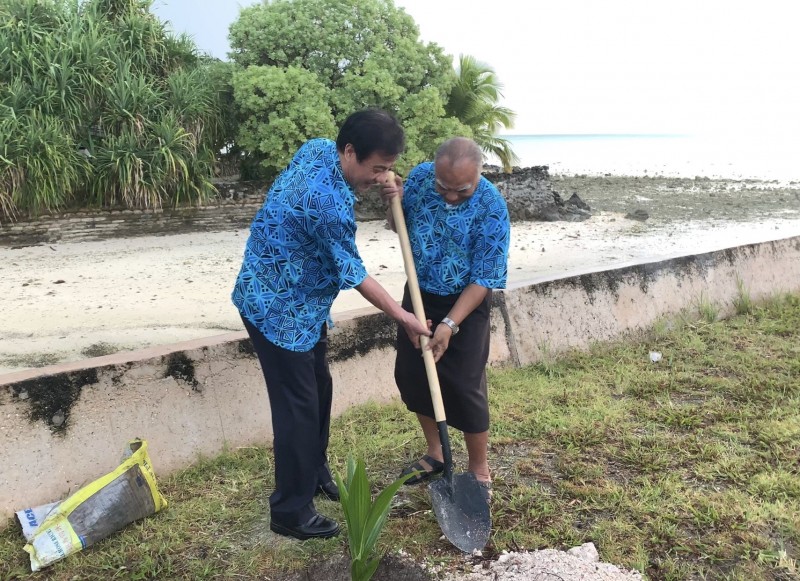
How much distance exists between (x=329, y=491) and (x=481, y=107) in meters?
11.4

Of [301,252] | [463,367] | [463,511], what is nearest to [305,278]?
[301,252]

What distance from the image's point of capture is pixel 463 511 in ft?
9.24

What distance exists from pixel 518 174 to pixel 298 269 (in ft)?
37.2

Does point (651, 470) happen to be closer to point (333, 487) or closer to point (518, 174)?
point (333, 487)

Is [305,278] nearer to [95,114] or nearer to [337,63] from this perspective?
[95,114]

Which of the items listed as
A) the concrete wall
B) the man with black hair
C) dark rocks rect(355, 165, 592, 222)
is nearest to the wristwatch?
the man with black hair

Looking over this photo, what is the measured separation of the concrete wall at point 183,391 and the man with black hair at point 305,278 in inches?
33.7

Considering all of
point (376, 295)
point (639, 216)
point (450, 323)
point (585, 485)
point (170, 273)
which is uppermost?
point (376, 295)

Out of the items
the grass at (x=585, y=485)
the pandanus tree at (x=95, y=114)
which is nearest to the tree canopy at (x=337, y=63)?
the pandanus tree at (x=95, y=114)

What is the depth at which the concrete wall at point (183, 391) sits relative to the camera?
2.99m

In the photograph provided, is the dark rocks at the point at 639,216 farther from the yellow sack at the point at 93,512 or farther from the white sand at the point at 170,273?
the yellow sack at the point at 93,512

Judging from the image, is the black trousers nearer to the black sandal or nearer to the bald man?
the bald man

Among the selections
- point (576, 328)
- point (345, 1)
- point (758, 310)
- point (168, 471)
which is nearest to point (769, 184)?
point (345, 1)

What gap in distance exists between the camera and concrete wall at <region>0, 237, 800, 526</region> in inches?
118
